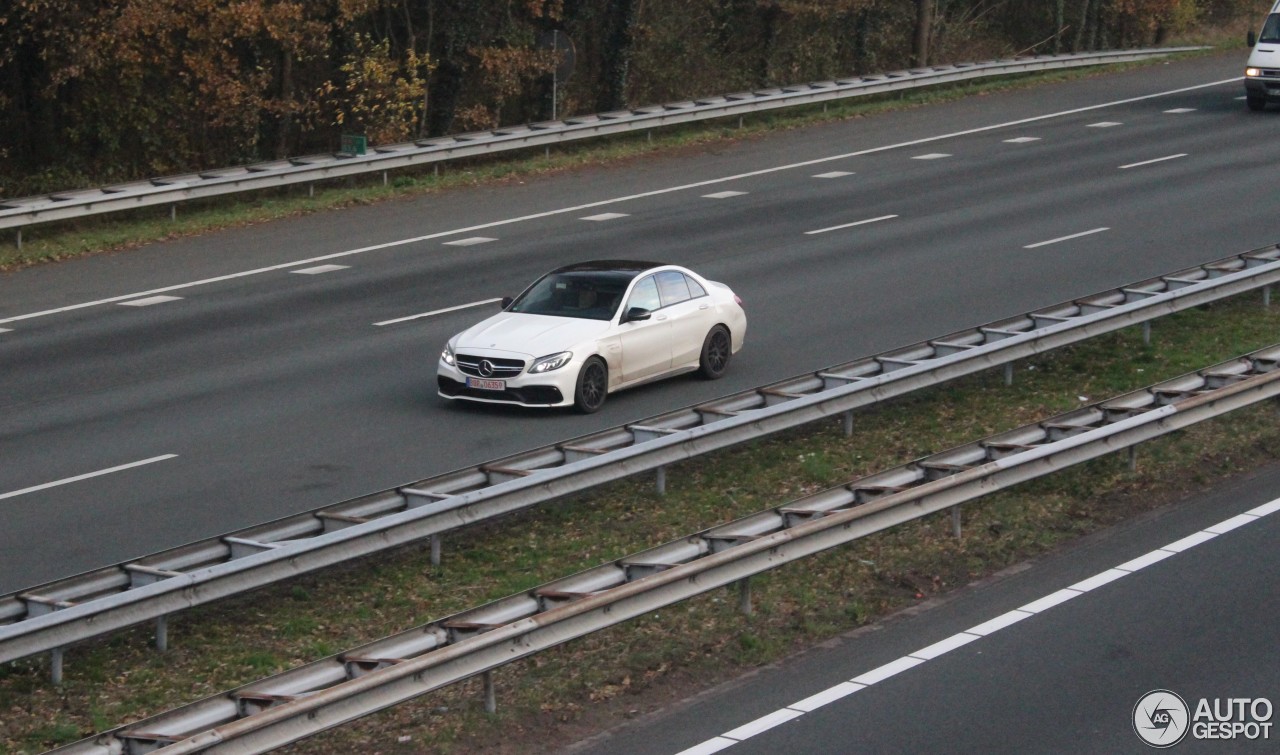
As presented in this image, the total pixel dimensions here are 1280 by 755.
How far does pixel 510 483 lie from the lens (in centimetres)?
1210

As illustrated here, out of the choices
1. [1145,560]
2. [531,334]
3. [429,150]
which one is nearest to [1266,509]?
[1145,560]

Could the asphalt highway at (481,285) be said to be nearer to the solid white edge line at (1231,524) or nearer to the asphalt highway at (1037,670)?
the asphalt highway at (1037,670)

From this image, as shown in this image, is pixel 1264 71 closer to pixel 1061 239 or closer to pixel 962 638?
pixel 1061 239

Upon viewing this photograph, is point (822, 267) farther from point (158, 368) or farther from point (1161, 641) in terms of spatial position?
point (1161, 641)

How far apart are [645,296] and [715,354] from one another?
1070 millimetres

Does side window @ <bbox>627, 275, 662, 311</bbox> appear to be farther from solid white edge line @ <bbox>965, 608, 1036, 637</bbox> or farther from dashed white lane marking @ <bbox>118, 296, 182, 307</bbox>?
dashed white lane marking @ <bbox>118, 296, 182, 307</bbox>

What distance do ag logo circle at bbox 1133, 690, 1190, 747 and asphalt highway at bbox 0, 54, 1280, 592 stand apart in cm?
672

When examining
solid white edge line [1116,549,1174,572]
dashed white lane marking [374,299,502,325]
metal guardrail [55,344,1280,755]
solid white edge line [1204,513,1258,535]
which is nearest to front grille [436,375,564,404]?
dashed white lane marking [374,299,502,325]

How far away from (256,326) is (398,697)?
12179 mm

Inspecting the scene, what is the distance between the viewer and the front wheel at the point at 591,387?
16.4 metres

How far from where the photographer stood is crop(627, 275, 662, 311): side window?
17359 millimetres

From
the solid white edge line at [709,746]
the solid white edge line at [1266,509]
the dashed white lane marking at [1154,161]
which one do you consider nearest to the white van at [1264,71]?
the dashed white lane marking at [1154,161]

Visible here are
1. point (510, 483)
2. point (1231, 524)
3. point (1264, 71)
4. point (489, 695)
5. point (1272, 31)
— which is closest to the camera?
point (489, 695)

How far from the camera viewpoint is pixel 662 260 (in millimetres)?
23625
